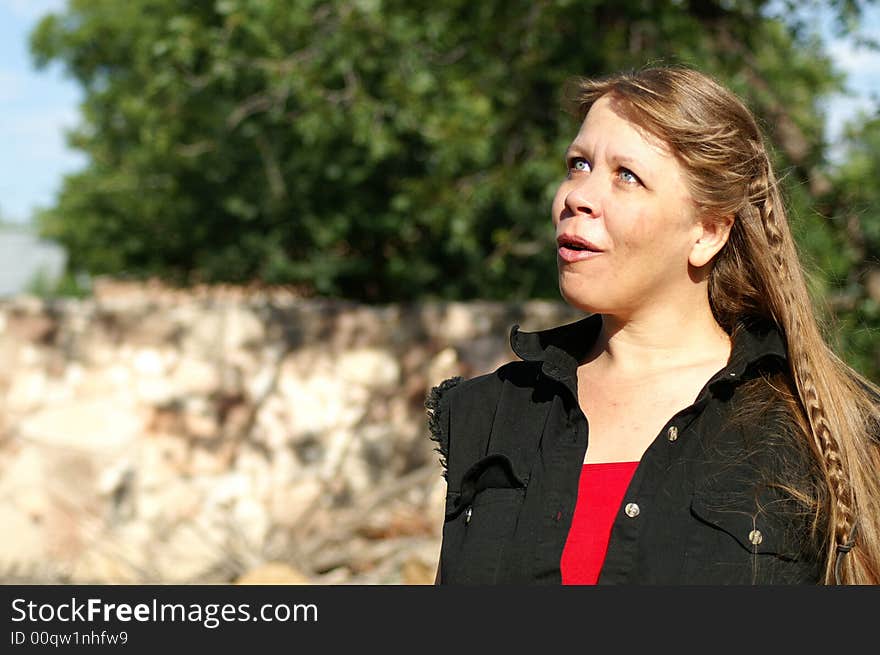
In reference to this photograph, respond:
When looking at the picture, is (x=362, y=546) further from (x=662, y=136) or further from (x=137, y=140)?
(x=137, y=140)

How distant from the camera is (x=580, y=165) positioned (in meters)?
1.90

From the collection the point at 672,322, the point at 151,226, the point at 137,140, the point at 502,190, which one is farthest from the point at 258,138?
the point at 672,322

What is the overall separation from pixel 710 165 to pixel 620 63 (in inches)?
143

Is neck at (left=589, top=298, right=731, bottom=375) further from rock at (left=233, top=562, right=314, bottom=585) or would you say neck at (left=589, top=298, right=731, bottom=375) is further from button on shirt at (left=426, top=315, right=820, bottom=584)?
rock at (left=233, top=562, right=314, bottom=585)

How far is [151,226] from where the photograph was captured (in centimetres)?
1064

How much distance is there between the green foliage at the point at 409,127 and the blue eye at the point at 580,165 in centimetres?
125

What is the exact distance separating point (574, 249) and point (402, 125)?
4409mm

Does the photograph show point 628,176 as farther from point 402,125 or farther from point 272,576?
point 402,125

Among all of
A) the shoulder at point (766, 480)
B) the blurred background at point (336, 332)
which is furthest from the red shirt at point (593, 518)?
the blurred background at point (336, 332)

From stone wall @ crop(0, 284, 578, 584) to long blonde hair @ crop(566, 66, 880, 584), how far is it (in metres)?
3.90

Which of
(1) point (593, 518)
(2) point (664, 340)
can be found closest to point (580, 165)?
(2) point (664, 340)

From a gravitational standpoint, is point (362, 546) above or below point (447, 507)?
above

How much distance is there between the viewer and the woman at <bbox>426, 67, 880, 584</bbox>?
5.66ft

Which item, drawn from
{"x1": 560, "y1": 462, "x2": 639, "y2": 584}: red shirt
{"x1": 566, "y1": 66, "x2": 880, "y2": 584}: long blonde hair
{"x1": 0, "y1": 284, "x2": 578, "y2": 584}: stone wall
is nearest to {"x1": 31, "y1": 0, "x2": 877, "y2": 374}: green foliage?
{"x1": 0, "y1": 284, "x2": 578, "y2": 584}: stone wall
